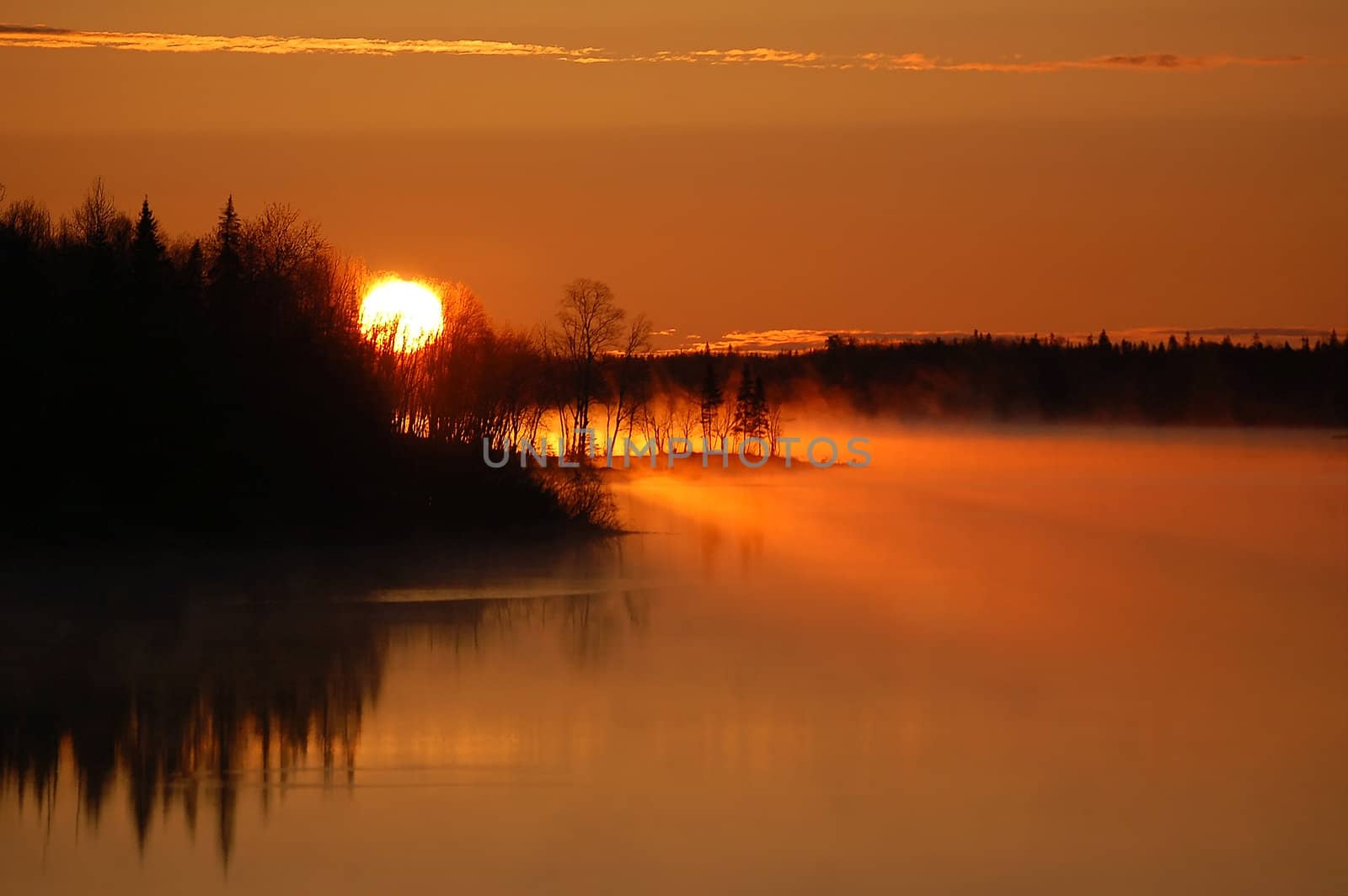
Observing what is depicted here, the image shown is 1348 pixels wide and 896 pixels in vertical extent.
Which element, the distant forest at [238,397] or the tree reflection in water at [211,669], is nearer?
the tree reflection in water at [211,669]

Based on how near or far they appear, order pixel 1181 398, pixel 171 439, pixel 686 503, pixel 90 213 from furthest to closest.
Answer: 1. pixel 1181 398
2. pixel 686 503
3. pixel 90 213
4. pixel 171 439

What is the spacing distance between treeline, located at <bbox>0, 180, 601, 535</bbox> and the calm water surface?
2.41 metres

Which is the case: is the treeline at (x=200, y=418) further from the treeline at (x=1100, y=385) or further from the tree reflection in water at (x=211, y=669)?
the treeline at (x=1100, y=385)

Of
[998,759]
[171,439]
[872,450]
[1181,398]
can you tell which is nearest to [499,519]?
[171,439]

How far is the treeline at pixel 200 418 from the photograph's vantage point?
36344 millimetres

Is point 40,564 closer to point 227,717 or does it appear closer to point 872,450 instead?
point 227,717

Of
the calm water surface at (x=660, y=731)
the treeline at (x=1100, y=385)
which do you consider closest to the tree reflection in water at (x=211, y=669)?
the calm water surface at (x=660, y=731)

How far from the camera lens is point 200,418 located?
1463 inches

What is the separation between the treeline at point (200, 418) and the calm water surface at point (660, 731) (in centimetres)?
241

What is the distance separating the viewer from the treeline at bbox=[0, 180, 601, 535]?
3634 centimetres

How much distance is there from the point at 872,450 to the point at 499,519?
110 m

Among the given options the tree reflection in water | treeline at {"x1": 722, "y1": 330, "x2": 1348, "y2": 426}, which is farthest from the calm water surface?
treeline at {"x1": 722, "y1": 330, "x2": 1348, "y2": 426}

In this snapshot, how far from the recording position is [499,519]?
42.2m

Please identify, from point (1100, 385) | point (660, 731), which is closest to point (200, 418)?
point (660, 731)
